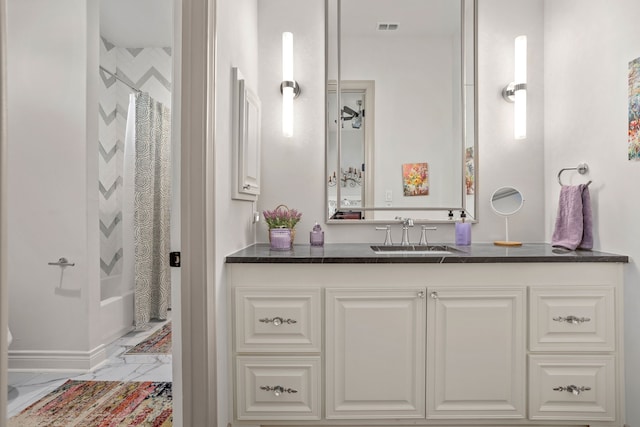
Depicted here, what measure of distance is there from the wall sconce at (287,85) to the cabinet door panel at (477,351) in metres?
1.25

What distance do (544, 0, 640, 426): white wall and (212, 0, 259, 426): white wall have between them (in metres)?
1.75

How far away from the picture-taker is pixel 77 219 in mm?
2574

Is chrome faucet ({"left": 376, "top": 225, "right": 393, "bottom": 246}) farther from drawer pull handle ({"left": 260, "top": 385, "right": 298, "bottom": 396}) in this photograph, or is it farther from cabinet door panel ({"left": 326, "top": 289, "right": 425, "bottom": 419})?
drawer pull handle ({"left": 260, "top": 385, "right": 298, "bottom": 396})

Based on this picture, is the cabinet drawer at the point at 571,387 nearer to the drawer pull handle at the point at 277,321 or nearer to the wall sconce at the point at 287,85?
the drawer pull handle at the point at 277,321

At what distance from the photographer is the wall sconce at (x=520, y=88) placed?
7.65 feet

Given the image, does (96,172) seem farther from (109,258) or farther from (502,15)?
(502,15)

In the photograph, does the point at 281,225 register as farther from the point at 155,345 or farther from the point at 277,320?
the point at 155,345

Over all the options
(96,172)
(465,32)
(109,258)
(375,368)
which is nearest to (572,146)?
(465,32)

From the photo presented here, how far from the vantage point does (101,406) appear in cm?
213

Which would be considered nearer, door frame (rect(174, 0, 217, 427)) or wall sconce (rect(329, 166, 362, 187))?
door frame (rect(174, 0, 217, 427))

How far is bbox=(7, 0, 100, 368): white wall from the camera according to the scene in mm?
2580

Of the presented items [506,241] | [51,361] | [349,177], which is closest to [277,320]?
[349,177]

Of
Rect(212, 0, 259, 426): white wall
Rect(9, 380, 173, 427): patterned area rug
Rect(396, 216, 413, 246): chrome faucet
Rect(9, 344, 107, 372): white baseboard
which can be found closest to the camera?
Rect(212, 0, 259, 426): white wall

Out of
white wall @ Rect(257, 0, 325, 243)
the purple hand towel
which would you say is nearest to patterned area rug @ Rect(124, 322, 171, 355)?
white wall @ Rect(257, 0, 325, 243)
